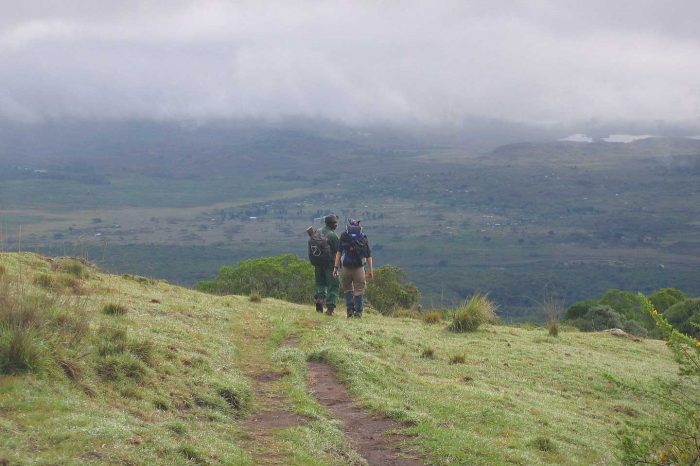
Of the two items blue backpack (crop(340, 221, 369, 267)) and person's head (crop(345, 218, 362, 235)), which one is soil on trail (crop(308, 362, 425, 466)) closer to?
blue backpack (crop(340, 221, 369, 267))

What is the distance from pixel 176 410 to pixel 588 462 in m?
6.15

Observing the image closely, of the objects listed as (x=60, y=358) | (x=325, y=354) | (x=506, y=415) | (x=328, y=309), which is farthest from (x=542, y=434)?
(x=328, y=309)

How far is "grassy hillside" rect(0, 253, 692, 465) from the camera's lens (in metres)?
9.13

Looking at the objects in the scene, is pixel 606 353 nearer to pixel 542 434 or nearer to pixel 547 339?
pixel 547 339

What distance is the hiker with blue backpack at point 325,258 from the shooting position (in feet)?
71.6

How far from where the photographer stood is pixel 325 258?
21.9 meters

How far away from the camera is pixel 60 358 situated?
1031 centimetres

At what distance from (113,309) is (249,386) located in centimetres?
404

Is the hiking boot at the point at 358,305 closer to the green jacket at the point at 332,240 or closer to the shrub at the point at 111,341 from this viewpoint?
the green jacket at the point at 332,240

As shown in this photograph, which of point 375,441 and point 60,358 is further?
point 375,441

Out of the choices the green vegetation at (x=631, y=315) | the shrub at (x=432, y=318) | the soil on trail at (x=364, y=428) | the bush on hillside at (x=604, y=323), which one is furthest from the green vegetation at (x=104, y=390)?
the bush on hillside at (x=604, y=323)

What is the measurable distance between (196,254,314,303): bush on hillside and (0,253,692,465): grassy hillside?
16847mm

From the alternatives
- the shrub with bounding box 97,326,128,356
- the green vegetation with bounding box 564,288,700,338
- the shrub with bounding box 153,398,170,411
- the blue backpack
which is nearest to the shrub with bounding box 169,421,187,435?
the shrub with bounding box 153,398,170,411

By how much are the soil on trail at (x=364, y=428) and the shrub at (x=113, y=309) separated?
165 inches
